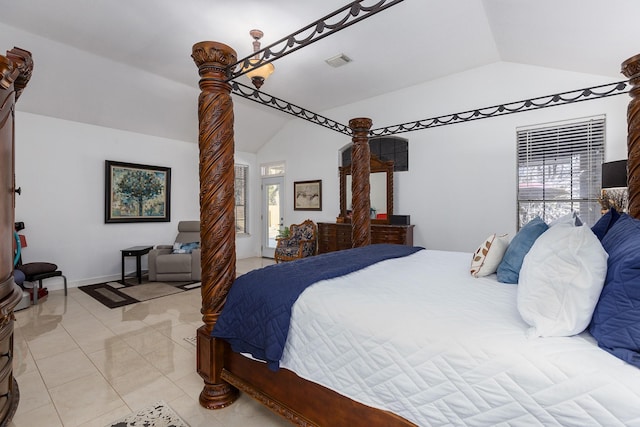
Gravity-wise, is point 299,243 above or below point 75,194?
below

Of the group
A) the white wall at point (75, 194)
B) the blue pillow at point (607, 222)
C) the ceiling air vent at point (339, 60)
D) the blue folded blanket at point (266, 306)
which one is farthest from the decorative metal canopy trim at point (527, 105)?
the white wall at point (75, 194)

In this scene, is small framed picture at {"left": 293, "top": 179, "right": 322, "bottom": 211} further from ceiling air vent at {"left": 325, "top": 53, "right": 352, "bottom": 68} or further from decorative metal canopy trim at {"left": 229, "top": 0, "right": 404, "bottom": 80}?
decorative metal canopy trim at {"left": 229, "top": 0, "right": 404, "bottom": 80}

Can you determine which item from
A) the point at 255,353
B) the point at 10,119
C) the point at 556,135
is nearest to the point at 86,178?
the point at 10,119

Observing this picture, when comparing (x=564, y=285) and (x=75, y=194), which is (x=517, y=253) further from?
(x=75, y=194)

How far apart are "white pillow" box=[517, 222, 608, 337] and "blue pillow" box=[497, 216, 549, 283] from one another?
0.63m

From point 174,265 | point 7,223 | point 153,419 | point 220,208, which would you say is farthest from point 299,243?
point 7,223

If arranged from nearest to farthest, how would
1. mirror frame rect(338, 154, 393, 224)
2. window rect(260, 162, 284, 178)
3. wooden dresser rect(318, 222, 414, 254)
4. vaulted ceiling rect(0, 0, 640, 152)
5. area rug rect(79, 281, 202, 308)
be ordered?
1. vaulted ceiling rect(0, 0, 640, 152)
2. area rug rect(79, 281, 202, 308)
3. wooden dresser rect(318, 222, 414, 254)
4. mirror frame rect(338, 154, 393, 224)
5. window rect(260, 162, 284, 178)

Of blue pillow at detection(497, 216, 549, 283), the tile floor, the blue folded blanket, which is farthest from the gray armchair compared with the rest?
blue pillow at detection(497, 216, 549, 283)

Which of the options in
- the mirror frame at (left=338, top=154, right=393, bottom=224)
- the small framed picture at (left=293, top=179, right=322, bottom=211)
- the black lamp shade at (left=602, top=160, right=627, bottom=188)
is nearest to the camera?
the black lamp shade at (left=602, top=160, right=627, bottom=188)

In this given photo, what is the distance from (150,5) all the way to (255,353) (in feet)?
10.8

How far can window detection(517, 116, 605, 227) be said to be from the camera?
12.3 feet

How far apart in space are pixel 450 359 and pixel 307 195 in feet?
→ 18.2

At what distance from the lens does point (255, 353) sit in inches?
65.4

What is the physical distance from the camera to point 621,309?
0.97 m
